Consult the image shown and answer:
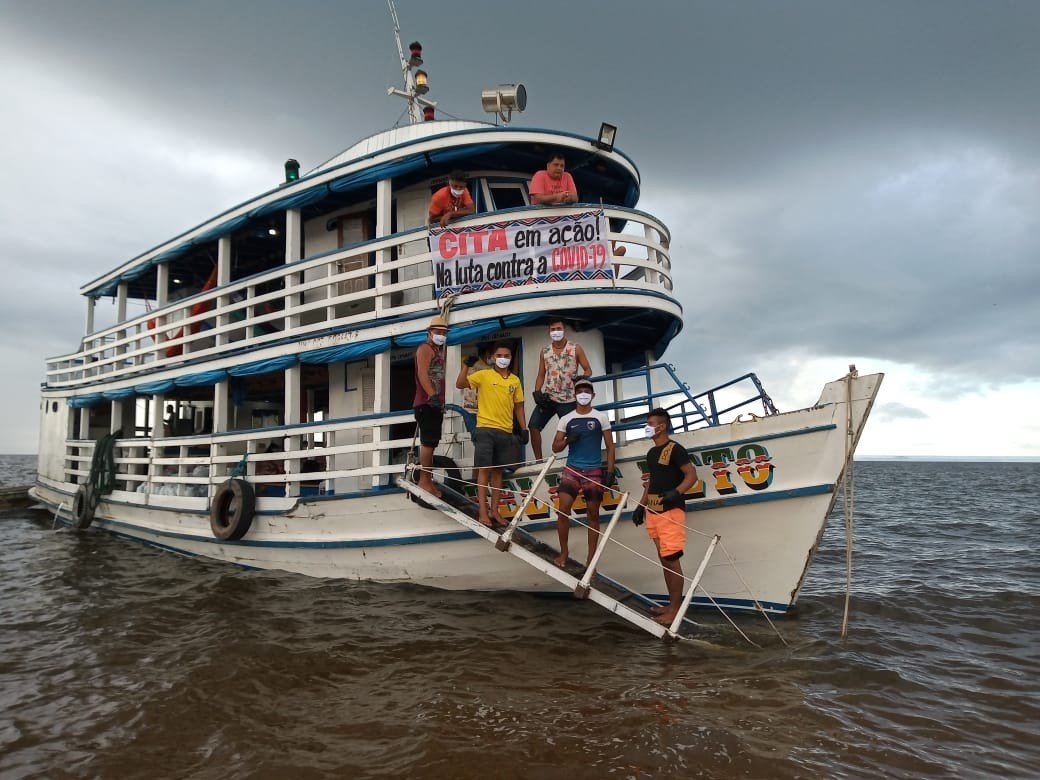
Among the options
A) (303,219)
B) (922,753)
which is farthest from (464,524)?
(303,219)

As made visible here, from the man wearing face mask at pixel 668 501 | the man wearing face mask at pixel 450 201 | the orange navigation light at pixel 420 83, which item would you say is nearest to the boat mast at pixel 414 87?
the orange navigation light at pixel 420 83

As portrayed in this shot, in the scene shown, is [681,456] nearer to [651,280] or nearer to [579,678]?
[579,678]

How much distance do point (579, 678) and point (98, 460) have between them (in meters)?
11.1

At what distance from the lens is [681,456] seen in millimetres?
5699

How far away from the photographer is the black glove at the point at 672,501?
5582 mm

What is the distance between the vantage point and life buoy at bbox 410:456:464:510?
6.92 meters

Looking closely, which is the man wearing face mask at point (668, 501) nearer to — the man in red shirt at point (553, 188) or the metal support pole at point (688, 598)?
the metal support pole at point (688, 598)

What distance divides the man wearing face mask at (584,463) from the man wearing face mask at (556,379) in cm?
55

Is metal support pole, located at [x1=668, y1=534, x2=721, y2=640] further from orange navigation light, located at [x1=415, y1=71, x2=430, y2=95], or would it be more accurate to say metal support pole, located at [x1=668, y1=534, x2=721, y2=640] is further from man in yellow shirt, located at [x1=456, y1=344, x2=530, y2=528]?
orange navigation light, located at [x1=415, y1=71, x2=430, y2=95]

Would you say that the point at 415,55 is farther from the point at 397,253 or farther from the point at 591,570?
the point at 591,570

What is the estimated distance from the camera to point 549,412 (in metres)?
6.92

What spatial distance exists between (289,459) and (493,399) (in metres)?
3.41

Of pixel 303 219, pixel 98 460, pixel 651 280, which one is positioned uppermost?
pixel 303 219

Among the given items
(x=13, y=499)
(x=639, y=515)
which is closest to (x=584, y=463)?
(x=639, y=515)
